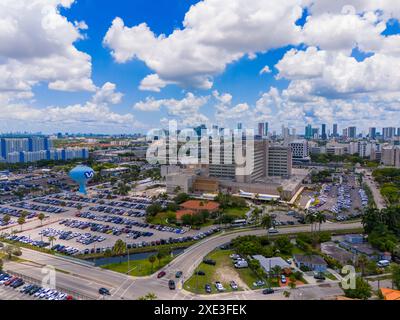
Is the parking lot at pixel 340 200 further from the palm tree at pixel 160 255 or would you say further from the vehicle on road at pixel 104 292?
the vehicle on road at pixel 104 292

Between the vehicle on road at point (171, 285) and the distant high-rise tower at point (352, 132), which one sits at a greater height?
the distant high-rise tower at point (352, 132)

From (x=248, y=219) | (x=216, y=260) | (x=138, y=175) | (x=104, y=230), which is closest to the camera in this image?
(x=216, y=260)

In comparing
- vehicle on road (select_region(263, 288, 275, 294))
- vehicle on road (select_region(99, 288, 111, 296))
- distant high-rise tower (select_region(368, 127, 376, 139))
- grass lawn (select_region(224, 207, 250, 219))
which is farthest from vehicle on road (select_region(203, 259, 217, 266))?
distant high-rise tower (select_region(368, 127, 376, 139))

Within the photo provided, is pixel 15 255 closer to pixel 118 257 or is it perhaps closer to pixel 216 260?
pixel 118 257

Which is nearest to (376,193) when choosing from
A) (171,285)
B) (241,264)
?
(241,264)

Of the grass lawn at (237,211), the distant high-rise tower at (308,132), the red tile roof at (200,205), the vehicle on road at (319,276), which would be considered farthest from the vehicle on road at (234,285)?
the distant high-rise tower at (308,132)

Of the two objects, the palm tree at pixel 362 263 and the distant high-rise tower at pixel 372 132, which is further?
the distant high-rise tower at pixel 372 132

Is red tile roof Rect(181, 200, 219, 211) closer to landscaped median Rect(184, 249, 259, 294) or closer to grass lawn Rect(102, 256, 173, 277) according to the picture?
landscaped median Rect(184, 249, 259, 294)
